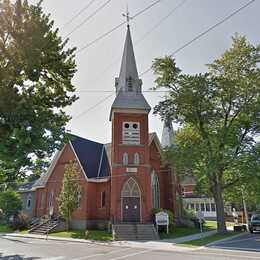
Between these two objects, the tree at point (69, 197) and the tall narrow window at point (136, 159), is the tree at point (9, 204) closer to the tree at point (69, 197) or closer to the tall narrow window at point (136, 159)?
the tree at point (69, 197)

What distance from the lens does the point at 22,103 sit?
9.66 metres

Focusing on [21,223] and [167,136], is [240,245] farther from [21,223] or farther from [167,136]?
[167,136]

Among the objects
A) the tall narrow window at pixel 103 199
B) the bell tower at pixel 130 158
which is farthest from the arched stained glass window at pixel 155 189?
the tall narrow window at pixel 103 199

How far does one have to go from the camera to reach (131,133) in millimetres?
28109

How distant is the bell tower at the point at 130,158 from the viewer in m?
25.9

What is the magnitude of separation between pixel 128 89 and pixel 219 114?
998 centimetres

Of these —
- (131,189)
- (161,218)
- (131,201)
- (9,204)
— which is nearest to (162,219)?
(161,218)

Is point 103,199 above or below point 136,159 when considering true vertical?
below

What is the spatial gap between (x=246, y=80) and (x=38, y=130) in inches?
782

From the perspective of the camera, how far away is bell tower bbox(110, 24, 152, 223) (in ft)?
84.8

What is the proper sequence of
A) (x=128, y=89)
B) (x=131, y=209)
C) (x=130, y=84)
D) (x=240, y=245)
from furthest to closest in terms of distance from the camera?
(x=130, y=84) < (x=128, y=89) < (x=131, y=209) < (x=240, y=245)

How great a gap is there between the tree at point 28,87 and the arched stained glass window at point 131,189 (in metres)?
15.7

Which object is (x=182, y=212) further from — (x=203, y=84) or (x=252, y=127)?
(x=203, y=84)

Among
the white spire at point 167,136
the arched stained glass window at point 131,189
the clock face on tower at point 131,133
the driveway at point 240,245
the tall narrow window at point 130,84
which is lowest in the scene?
the driveway at point 240,245
